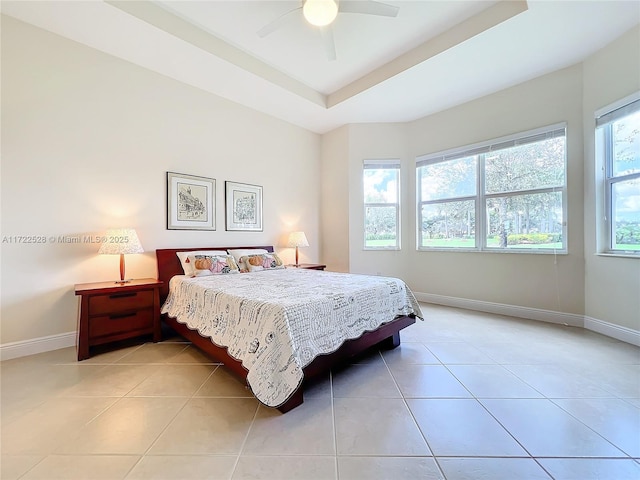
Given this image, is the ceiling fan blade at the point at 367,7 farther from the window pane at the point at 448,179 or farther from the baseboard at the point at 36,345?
the baseboard at the point at 36,345

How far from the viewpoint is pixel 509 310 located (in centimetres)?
360

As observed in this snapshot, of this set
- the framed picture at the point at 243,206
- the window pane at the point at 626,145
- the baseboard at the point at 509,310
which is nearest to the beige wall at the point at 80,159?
the framed picture at the point at 243,206

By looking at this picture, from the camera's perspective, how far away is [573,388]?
1828mm

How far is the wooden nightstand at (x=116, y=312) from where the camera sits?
236cm

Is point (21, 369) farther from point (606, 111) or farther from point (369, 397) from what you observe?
point (606, 111)

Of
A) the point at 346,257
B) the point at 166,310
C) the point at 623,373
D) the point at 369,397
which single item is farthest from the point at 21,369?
the point at 623,373

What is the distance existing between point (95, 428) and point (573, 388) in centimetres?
303

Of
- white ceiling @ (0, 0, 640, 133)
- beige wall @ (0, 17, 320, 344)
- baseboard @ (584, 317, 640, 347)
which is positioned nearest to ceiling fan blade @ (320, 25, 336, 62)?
white ceiling @ (0, 0, 640, 133)

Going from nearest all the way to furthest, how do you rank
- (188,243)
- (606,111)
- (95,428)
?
(95,428), (606,111), (188,243)

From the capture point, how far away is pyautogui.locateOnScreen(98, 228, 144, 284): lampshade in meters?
2.58

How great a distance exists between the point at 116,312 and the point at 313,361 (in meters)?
2.05

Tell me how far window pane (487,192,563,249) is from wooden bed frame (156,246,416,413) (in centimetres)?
206

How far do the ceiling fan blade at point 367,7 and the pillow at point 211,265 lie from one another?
2.80 m

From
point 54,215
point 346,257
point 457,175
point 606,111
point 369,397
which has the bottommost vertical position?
point 369,397
